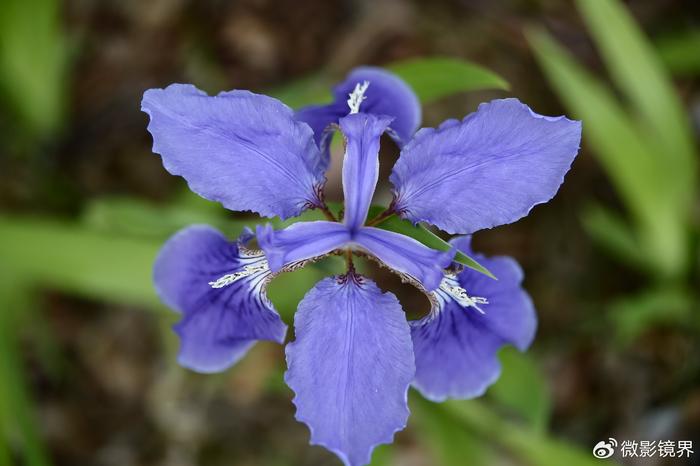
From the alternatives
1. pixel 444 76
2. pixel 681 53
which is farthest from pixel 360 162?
pixel 681 53

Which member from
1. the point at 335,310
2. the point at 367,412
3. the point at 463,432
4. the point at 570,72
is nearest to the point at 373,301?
the point at 335,310

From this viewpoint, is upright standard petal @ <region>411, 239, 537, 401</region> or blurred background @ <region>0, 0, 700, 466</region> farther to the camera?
blurred background @ <region>0, 0, 700, 466</region>

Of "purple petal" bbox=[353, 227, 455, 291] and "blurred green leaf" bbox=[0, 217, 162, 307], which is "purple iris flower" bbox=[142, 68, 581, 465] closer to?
"purple petal" bbox=[353, 227, 455, 291]

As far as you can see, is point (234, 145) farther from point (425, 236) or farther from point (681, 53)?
point (681, 53)

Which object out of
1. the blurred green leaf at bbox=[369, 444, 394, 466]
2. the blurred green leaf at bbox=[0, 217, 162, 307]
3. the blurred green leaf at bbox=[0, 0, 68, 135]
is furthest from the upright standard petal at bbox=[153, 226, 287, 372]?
the blurred green leaf at bbox=[0, 0, 68, 135]

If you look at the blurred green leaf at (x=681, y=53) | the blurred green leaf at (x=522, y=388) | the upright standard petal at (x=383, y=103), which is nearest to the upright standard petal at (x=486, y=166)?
the upright standard petal at (x=383, y=103)

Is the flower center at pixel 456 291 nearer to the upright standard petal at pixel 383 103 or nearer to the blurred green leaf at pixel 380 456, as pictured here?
the upright standard petal at pixel 383 103
